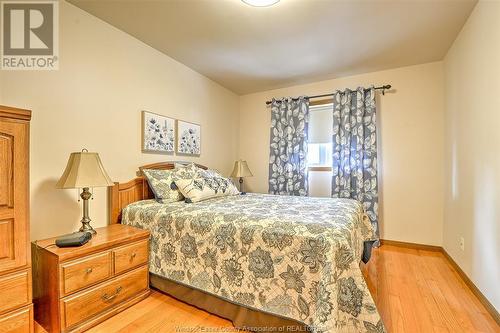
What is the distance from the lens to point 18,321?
1.31m

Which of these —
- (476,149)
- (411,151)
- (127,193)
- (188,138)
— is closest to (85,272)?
(127,193)

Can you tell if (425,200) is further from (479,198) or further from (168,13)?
(168,13)

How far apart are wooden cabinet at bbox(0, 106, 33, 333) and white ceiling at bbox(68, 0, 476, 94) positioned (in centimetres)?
135

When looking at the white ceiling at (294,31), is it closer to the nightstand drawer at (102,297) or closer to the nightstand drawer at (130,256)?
the nightstand drawer at (130,256)

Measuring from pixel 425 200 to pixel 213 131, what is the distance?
3.08m

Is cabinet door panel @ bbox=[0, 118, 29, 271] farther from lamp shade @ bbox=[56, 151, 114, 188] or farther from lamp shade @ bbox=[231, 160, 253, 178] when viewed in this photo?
lamp shade @ bbox=[231, 160, 253, 178]

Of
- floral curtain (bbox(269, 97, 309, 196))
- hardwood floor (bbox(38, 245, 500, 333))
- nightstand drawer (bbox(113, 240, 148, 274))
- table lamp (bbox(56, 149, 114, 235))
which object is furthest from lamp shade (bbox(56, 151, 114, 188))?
floral curtain (bbox(269, 97, 309, 196))

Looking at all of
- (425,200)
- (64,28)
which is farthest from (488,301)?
(64,28)

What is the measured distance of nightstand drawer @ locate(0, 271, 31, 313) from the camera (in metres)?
1.25

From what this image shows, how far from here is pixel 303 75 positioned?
3.44 metres

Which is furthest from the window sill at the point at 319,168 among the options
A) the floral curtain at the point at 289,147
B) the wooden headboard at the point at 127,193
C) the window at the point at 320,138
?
the wooden headboard at the point at 127,193

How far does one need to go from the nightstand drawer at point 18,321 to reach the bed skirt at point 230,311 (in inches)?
30.8

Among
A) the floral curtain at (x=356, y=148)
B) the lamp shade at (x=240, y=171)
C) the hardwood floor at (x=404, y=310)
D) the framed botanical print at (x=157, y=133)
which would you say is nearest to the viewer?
the hardwood floor at (x=404, y=310)

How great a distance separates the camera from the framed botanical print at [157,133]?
2588mm
